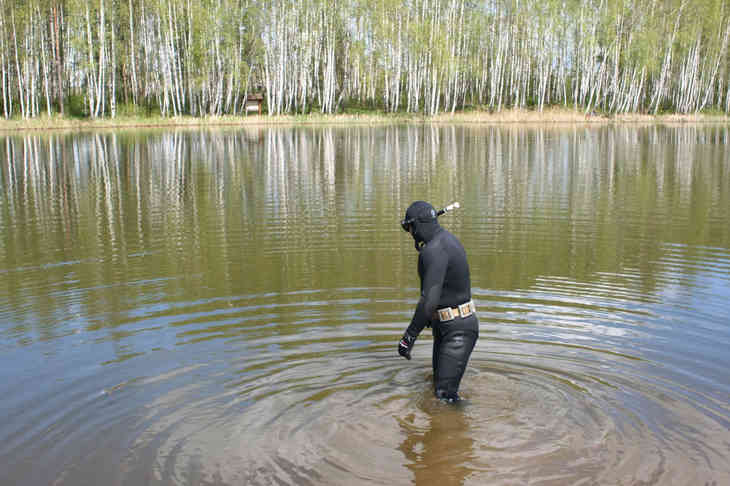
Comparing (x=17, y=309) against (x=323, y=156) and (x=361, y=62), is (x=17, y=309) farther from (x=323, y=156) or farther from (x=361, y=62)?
(x=361, y=62)

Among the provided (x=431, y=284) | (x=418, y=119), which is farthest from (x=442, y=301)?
(x=418, y=119)

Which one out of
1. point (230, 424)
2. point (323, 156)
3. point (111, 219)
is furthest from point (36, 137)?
point (230, 424)

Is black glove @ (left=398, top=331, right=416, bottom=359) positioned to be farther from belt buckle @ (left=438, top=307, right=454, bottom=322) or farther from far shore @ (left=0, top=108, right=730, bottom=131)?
far shore @ (left=0, top=108, right=730, bottom=131)

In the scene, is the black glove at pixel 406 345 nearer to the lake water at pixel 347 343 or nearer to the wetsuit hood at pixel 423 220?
the lake water at pixel 347 343

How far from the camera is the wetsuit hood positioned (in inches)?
251

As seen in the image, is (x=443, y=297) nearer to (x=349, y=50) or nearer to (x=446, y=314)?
(x=446, y=314)

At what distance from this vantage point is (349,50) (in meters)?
83.1

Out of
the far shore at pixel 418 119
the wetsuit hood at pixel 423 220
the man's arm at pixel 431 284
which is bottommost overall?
the man's arm at pixel 431 284

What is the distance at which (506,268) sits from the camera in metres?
12.7

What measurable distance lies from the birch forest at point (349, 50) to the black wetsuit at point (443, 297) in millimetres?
60526

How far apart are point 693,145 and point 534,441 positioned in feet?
129

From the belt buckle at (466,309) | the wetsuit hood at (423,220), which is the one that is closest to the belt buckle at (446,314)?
the belt buckle at (466,309)

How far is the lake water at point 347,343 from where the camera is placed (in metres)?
6.00

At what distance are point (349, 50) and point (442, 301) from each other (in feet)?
263
